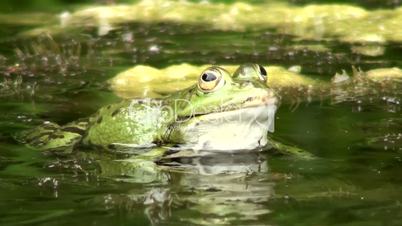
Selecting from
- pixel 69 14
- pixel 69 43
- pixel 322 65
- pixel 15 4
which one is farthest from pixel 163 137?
pixel 15 4

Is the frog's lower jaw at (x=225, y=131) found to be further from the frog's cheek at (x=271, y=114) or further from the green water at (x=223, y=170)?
the green water at (x=223, y=170)

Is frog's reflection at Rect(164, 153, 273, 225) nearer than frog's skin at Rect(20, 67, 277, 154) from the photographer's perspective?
Yes

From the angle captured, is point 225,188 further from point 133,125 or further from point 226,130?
point 133,125

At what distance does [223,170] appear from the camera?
18.3ft

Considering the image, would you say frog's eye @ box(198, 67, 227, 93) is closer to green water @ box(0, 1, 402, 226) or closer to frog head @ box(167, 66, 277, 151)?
frog head @ box(167, 66, 277, 151)

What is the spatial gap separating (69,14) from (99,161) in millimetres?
9381

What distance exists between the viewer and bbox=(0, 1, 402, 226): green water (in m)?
4.40

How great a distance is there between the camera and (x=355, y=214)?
4363 millimetres

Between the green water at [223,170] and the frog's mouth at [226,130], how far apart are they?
111 millimetres

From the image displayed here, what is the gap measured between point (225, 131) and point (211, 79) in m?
0.39

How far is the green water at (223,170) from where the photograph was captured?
440 centimetres

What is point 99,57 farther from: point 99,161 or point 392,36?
point 99,161

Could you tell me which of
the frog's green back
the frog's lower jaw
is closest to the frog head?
the frog's lower jaw

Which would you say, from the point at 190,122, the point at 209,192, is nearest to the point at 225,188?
the point at 209,192
